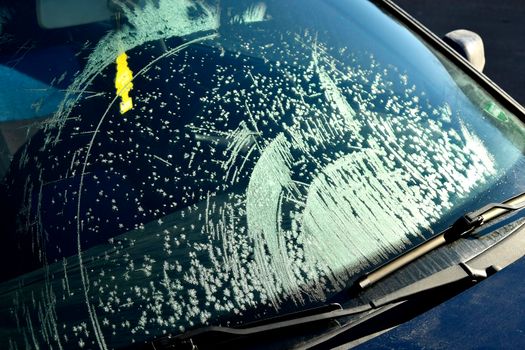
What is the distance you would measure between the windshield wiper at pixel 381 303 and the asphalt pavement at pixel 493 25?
3.95m

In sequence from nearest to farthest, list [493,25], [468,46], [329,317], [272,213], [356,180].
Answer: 1. [329,317]
2. [272,213]
3. [356,180]
4. [468,46]
5. [493,25]

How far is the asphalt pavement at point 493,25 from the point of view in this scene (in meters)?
5.80

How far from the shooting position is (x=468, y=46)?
2.71 metres

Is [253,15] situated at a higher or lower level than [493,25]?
lower

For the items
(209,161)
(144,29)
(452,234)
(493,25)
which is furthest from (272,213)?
(493,25)

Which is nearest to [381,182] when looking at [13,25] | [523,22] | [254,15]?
[254,15]

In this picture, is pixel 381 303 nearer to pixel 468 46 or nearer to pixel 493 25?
pixel 468 46

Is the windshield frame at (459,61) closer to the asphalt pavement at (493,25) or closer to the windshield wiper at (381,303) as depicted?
the windshield wiper at (381,303)

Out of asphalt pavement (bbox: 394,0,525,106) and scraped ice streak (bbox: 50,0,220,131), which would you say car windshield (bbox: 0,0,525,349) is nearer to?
scraped ice streak (bbox: 50,0,220,131)

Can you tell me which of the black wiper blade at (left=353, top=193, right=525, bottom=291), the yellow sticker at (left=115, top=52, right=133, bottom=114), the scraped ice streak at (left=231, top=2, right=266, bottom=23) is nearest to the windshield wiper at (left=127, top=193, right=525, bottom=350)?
the black wiper blade at (left=353, top=193, right=525, bottom=291)

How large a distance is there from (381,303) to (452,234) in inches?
12.2

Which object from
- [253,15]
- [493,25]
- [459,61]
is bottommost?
[459,61]

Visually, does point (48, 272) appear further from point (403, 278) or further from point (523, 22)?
point (523, 22)

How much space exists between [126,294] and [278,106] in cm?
67
